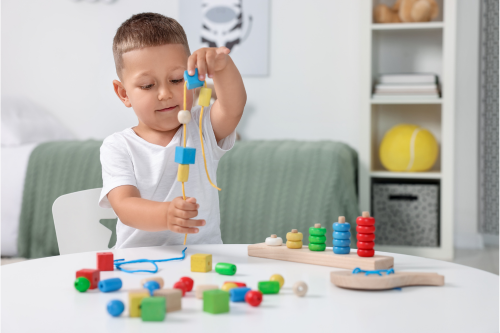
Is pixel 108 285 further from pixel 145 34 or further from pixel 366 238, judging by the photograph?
pixel 145 34

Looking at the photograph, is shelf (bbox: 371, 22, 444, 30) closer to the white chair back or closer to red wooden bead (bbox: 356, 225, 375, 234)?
the white chair back

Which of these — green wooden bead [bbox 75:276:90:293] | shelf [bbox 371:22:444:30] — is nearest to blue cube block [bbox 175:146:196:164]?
green wooden bead [bbox 75:276:90:293]

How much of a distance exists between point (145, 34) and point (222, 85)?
19 centimetres

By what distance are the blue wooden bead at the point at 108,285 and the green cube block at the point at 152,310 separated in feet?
0.37

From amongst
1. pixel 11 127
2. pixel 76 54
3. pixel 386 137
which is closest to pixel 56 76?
pixel 76 54

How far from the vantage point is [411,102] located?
2.38 metres

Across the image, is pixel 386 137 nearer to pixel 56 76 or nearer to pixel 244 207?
pixel 244 207

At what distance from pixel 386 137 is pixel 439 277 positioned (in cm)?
195

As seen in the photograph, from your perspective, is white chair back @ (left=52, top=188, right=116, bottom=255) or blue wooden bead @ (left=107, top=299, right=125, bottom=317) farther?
white chair back @ (left=52, top=188, right=116, bottom=255)

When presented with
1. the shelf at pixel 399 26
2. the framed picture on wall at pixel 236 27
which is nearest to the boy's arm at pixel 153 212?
the shelf at pixel 399 26

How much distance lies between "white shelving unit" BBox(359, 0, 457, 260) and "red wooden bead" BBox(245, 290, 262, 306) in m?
1.90

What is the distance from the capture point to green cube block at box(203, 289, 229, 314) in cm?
47

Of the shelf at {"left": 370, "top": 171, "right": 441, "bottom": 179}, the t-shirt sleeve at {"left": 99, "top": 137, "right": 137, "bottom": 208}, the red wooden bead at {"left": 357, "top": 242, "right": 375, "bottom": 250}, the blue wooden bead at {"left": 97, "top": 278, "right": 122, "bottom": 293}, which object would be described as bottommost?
the blue wooden bead at {"left": 97, "top": 278, "right": 122, "bottom": 293}

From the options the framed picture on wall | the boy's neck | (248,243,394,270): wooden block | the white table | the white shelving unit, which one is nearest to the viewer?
the white table
